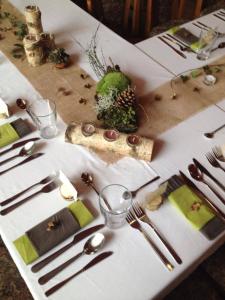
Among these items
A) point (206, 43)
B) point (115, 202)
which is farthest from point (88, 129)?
point (206, 43)

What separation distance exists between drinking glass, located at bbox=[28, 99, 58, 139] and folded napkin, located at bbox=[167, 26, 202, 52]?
80 cm

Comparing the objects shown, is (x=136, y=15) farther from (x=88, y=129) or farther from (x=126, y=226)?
(x=126, y=226)

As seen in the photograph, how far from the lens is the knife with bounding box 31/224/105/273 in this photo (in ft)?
2.58

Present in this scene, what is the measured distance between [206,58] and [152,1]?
96cm

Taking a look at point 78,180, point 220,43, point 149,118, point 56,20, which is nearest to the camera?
point 78,180

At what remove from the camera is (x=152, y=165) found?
1034 millimetres

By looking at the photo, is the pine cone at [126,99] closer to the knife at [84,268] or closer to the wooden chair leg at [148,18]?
the knife at [84,268]

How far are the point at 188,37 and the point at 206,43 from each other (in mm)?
132

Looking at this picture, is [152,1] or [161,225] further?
[152,1]

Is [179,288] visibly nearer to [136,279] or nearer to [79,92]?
[136,279]

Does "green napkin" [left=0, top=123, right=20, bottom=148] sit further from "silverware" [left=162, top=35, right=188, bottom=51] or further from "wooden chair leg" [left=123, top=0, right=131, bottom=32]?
"wooden chair leg" [left=123, top=0, right=131, bottom=32]

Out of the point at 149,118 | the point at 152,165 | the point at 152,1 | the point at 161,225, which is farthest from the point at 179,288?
the point at 152,1

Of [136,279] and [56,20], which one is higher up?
[56,20]

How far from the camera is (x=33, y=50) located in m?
1.35
